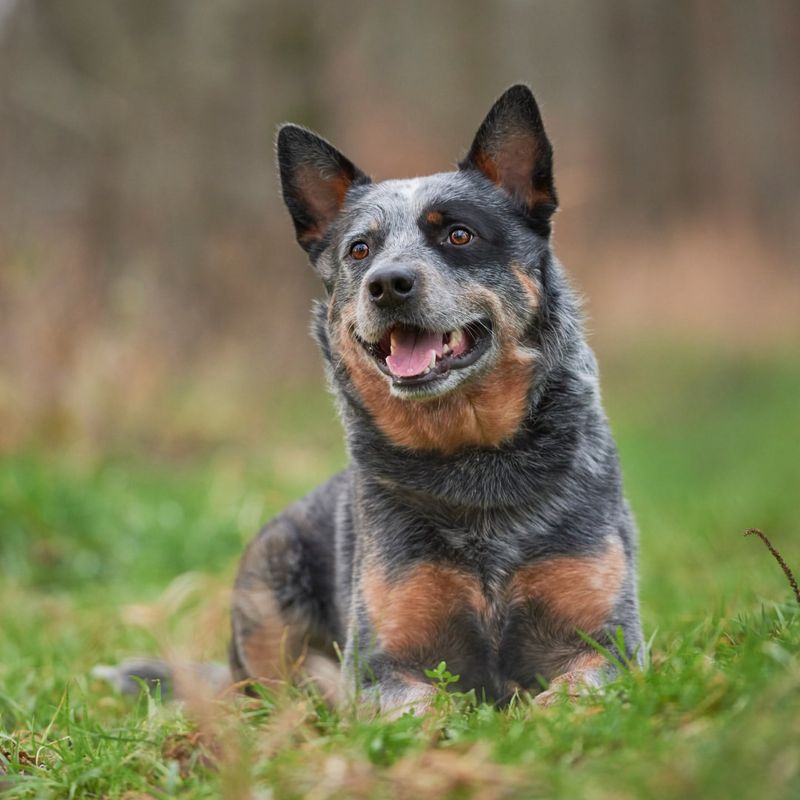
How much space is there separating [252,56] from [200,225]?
7.10ft

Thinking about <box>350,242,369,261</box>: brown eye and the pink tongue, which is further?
<box>350,242,369,261</box>: brown eye

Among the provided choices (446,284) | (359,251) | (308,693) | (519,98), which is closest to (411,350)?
(446,284)

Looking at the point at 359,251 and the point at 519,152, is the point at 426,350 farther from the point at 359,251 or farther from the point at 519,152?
the point at 519,152

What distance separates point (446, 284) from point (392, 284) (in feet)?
0.67

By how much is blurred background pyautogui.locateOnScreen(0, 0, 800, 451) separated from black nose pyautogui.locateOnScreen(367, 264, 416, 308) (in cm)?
503

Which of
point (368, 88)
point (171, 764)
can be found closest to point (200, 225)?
point (368, 88)

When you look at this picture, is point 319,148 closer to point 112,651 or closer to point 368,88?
point 112,651

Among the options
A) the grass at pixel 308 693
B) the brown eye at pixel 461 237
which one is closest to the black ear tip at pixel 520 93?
the brown eye at pixel 461 237

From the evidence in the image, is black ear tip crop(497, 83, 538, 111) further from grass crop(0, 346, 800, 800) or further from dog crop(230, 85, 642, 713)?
grass crop(0, 346, 800, 800)

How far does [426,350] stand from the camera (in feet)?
13.2

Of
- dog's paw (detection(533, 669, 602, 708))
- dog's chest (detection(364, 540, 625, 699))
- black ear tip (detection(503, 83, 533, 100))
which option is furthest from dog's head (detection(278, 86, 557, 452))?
dog's paw (detection(533, 669, 602, 708))

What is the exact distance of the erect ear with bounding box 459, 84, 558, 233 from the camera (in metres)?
4.17

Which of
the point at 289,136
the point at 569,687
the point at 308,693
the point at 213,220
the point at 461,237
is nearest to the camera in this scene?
the point at 569,687

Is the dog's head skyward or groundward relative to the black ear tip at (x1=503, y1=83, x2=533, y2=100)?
groundward
